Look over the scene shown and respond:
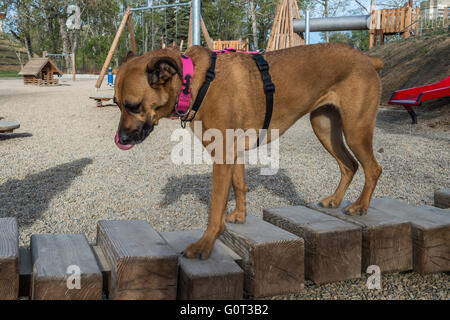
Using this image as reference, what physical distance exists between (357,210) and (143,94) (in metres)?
1.83

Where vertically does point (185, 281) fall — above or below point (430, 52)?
below

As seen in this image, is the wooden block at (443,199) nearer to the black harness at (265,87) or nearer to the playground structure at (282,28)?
the black harness at (265,87)

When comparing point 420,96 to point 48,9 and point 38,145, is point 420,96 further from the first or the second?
point 48,9

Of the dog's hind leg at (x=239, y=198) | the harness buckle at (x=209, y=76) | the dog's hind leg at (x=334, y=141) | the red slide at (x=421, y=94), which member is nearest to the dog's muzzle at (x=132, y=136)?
the harness buckle at (x=209, y=76)

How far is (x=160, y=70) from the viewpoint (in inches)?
94.4

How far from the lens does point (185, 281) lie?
7.64 feet

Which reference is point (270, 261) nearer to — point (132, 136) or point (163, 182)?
point (132, 136)

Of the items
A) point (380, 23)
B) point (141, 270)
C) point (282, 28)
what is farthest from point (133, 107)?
point (380, 23)

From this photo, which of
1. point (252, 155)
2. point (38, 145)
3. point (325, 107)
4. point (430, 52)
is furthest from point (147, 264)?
point (430, 52)

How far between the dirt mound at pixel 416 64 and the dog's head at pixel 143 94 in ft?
39.9

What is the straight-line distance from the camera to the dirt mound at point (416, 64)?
1419 cm

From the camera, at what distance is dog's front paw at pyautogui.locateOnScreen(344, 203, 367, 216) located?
3164 mm

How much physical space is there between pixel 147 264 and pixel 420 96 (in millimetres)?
9891

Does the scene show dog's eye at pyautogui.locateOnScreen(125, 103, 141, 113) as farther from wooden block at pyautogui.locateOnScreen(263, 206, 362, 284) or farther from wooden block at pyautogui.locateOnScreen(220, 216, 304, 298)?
wooden block at pyautogui.locateOnScreen(263, 206, 362, 284)
